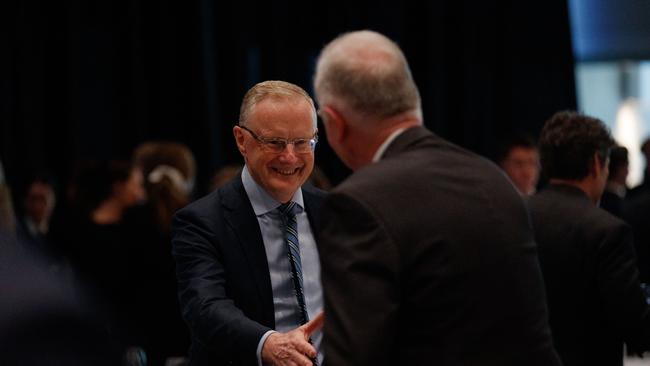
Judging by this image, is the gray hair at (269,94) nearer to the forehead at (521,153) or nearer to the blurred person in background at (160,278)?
the blurred person in background at (160,278)

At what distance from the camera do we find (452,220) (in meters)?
1.97

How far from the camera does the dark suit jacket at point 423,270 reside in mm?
1906

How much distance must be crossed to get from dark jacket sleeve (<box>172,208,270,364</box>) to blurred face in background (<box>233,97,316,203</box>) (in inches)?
6.8

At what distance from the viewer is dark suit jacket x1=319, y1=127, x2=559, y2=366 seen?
191 centimetres

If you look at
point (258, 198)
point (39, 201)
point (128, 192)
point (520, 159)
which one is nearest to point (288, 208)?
point (258, 198)

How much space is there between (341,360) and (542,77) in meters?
6.22

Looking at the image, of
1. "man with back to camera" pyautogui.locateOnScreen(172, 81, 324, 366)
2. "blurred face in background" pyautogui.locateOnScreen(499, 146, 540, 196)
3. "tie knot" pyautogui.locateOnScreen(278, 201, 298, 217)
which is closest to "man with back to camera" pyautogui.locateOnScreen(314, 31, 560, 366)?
"man with back to camera" pyautogui.locateOnScreen(172, 81, 324, 366)

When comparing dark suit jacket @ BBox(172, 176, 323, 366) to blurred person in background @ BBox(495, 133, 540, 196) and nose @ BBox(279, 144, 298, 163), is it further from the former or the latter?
blurred person in background @ BBox(495, 133, 540, 196)

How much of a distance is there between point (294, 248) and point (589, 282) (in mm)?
856

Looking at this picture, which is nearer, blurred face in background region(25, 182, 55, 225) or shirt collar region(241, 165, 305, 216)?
shirt collar region(241, 165, 305, 216)

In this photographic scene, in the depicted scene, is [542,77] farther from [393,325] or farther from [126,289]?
[393,325]

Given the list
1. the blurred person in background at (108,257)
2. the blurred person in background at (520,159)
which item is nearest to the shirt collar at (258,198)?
→ the blurred person in background at (108,257)

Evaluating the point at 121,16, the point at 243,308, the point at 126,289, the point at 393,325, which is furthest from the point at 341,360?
the point at 121,16

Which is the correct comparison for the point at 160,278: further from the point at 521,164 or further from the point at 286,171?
the point at 521,164
